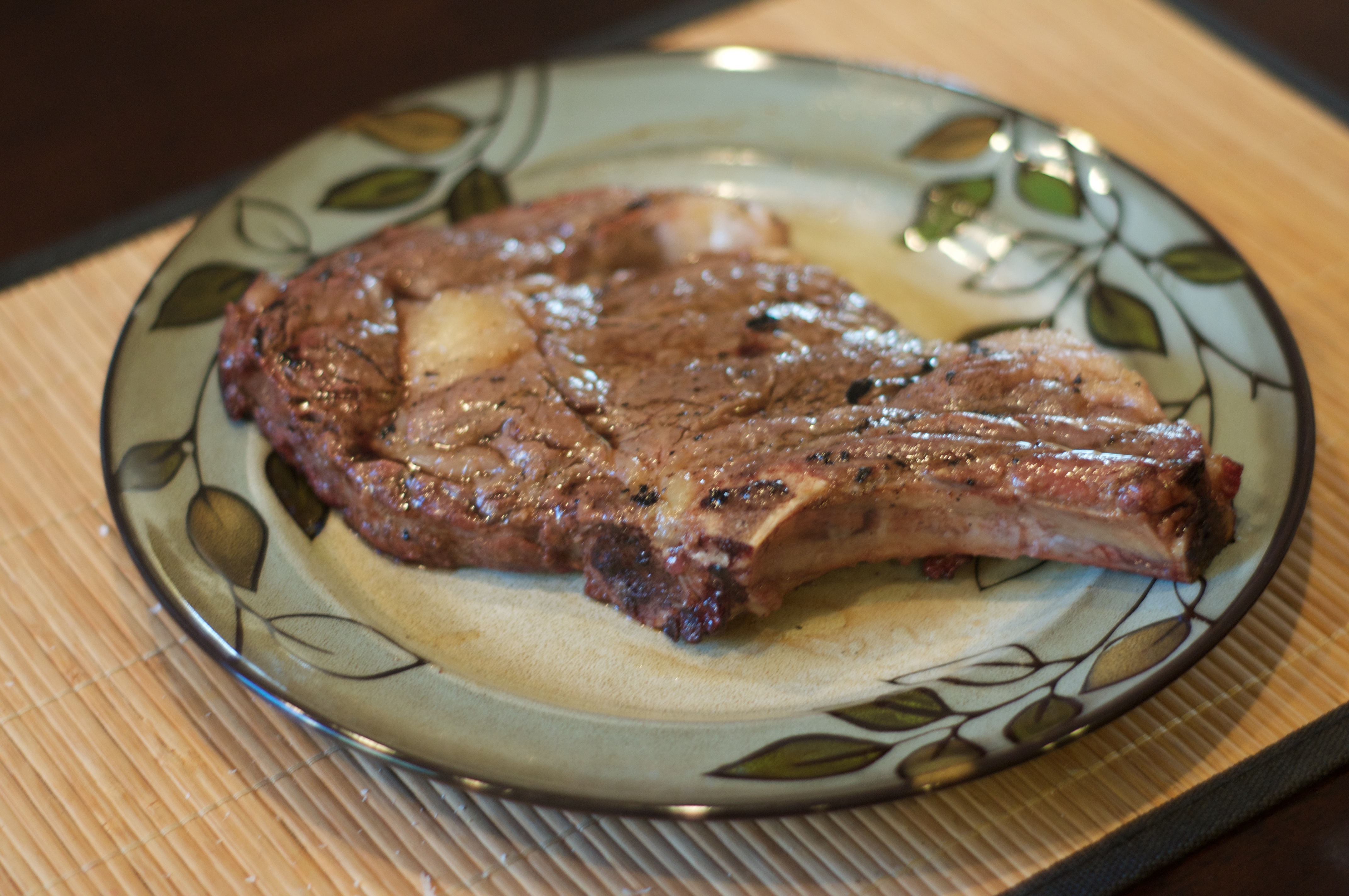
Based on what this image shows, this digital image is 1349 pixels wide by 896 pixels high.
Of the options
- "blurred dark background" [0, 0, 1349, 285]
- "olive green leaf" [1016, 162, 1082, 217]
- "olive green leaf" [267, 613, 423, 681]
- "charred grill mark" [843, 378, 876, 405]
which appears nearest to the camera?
"olive green leaf" [267, 613, 423, 681]

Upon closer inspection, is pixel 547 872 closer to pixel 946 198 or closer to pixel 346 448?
pixel 346 448

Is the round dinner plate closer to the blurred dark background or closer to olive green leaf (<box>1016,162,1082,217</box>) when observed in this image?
olive green leaf (<box>1016,162,1082,217</box>)

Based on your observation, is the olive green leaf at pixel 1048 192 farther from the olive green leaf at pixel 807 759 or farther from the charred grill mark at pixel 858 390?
the olive green leaf at pixel 807 759

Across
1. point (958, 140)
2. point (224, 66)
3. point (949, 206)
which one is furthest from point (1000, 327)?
point (224, 66)

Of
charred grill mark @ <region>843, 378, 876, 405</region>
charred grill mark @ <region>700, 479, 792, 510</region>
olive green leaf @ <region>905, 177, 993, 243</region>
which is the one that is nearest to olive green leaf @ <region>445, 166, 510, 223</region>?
olive green leaf @ <region>905, 177, 993, 243</region>

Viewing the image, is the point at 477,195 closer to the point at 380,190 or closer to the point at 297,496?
the point at 380,190

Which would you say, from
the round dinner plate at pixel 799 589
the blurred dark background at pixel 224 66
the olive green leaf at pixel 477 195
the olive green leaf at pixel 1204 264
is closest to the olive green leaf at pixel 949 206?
the round dinner plate at pixel 799 589
